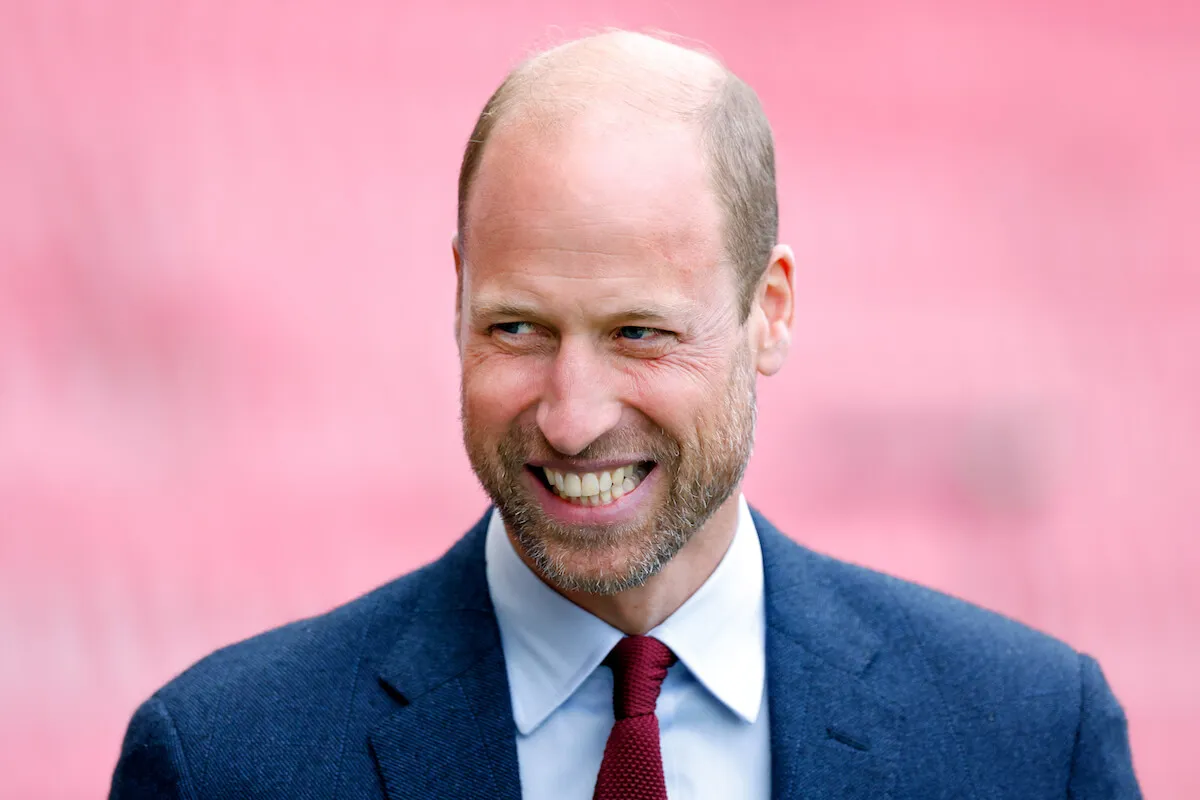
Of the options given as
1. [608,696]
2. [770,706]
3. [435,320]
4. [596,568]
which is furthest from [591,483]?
[435,320]

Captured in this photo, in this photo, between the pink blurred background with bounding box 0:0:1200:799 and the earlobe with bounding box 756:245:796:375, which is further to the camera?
the pink blurred background with bounding box 0:0:1200:799

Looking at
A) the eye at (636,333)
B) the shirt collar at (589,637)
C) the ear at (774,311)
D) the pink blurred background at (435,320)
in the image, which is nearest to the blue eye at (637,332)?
the eye at (636,333)

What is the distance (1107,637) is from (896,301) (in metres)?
1.64

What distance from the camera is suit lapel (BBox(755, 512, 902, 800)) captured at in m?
2.22

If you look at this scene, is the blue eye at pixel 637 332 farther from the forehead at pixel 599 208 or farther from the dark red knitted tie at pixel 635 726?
the dark red knitted tie at pixel 635 726

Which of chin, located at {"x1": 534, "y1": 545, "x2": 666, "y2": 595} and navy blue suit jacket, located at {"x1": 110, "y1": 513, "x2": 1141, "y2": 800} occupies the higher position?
chin, located at {"x1": 534, "y1": 545, "x2": 666, "y2": 595}

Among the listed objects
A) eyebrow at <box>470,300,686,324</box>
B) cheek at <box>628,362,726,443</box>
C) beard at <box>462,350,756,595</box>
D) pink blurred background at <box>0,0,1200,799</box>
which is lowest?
pink blurred background at <box>0,0,1200,799</box>

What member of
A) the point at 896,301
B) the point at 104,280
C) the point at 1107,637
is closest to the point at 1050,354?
the point at 896,301

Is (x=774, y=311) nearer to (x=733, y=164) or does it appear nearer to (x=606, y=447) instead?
(x=733, y=164)

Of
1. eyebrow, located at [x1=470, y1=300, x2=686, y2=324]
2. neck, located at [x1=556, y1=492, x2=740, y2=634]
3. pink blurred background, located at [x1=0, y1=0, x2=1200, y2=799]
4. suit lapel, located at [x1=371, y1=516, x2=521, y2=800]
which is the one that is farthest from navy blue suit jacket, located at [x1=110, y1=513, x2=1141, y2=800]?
pink blurred background, located at [x1=0, y1=0, x2=1200, y2=799]

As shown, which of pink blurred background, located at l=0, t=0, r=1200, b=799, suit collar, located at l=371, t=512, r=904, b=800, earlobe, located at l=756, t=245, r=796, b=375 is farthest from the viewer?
pink blurred background, located at l=0, t=0, r=1200, b=799

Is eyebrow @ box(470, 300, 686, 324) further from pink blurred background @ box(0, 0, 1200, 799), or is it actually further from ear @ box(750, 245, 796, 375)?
pink blurred background @ box(0, 0, 1200, 799)

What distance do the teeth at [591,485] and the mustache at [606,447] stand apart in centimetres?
3

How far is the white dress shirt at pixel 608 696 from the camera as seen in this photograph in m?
2.21
